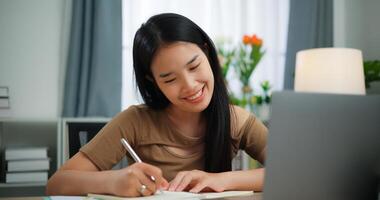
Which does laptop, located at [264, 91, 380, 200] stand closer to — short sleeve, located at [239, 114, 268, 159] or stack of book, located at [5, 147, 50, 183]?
short sleeve, located at [239, 114, 268, 159]

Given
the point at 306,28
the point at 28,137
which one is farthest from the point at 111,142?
the point at 306,28

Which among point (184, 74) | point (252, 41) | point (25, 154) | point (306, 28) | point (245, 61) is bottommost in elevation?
point (25, 154)

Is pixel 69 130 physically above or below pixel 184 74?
below

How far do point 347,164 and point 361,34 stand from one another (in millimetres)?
3208

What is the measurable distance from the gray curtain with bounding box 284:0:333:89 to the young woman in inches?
81.5

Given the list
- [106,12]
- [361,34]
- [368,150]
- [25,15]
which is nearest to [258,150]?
[368,150]

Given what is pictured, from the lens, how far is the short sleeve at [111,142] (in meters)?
1.19

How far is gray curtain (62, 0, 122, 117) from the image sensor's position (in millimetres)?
2867

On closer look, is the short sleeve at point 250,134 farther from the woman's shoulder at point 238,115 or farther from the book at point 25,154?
the book at point 25,154

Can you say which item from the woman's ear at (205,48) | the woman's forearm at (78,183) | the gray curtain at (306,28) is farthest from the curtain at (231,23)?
the woman's forearm at (78,183)

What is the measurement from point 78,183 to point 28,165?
5.47 feet

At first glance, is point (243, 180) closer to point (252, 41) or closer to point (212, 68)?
point (212, 68)

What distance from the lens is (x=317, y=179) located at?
67 cm

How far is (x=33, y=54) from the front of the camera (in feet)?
9.59
